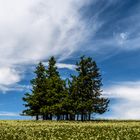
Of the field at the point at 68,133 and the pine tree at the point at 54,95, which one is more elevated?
the pine tree at the point at 54,95

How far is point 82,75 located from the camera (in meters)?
90.2

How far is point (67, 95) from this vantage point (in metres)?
88.8

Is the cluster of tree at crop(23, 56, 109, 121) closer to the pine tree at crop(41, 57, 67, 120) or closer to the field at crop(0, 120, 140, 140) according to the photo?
the pine tree at crop(41, 57, 67, 120)

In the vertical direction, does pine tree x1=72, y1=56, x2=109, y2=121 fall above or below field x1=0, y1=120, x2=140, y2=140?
above

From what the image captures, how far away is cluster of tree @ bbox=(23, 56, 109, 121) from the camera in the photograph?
8844cm

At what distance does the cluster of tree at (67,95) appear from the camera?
8844 centimetres

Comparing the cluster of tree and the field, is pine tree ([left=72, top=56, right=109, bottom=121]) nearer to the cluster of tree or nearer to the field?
the cluster of tree

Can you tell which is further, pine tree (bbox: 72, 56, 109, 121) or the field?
pine tree (bbox: 72, 56, 109, 121)

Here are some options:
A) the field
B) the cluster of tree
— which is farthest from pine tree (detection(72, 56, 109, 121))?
the field

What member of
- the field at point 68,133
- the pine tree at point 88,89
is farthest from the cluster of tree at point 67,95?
the field at point 68,133

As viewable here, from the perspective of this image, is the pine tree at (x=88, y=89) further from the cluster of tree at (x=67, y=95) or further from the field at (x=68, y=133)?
the field at (x=68, y=133)

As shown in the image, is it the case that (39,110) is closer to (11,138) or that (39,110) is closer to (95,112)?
(95,112)

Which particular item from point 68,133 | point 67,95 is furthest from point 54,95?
point 68,133

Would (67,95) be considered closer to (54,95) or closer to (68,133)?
(54,95)
